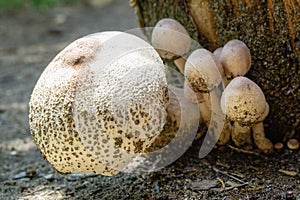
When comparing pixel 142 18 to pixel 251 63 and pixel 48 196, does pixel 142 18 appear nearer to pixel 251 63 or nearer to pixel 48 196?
pixel 251 63

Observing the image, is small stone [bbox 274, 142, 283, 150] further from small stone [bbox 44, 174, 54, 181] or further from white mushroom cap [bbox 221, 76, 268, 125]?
small stone [bbox 44, 174, 54, 181]

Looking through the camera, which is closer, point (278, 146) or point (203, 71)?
point (203, 71)

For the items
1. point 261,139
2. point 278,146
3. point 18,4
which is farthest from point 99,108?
point 18,4

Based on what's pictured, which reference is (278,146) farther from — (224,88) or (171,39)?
(171,39)

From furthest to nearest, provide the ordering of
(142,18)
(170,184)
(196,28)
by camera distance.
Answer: (142,18) < (196,28) < (170,184)

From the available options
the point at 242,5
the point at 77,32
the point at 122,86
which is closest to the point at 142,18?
the point at 242,5

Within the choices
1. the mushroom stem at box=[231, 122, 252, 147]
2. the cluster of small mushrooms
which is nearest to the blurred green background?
the cluster of small mushrooms
